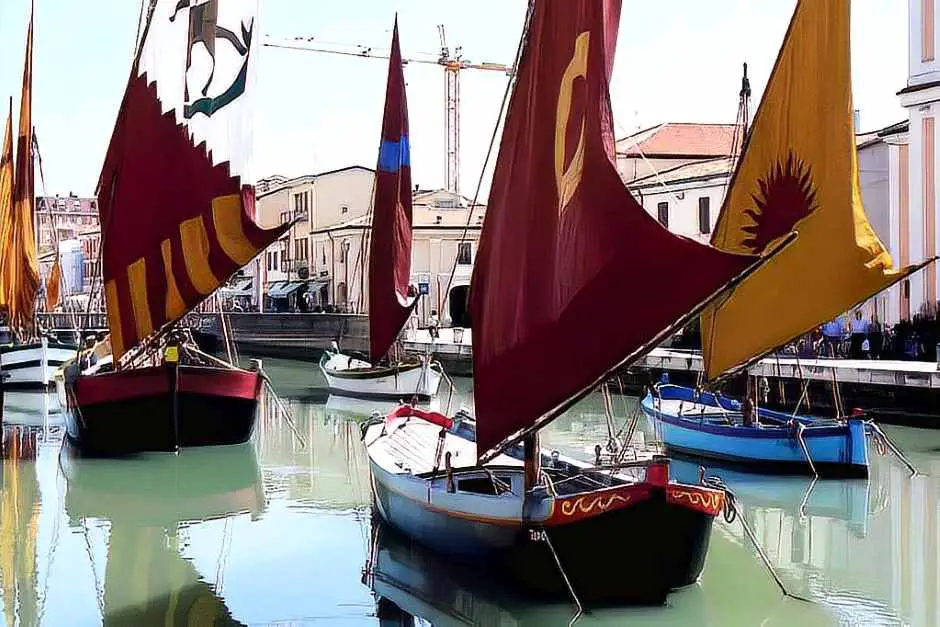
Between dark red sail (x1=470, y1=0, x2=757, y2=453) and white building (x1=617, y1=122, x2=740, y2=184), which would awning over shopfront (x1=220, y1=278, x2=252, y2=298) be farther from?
dark red sail (x1=470, y1=0, x2=757, y2=453)

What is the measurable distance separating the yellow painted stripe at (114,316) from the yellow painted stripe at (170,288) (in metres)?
1.18

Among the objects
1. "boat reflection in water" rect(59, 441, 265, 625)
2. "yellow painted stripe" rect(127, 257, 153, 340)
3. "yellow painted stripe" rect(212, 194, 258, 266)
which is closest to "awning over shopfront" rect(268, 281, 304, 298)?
"boat reflection in water" rect(59, 441, 265, 625)

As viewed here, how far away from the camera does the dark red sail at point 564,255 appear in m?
8.86

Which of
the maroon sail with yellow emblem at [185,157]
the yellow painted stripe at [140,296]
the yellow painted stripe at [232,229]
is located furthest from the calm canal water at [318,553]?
the yellow painted stripe at [232,229]

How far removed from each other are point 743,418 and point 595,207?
10751mm

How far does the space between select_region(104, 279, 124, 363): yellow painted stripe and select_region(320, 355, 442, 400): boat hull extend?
12736mm

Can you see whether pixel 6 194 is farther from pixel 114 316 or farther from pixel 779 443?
pixel 779 443

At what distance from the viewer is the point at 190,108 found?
17.2 m

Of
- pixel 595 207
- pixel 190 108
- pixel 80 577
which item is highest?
pixel 190 108

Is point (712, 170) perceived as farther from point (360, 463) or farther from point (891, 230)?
point (360, 463)

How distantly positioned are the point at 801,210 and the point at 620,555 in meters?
5.84

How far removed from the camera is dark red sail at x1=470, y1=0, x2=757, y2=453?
8859 mm

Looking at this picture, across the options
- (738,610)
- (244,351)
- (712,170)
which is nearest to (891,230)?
(712,170)

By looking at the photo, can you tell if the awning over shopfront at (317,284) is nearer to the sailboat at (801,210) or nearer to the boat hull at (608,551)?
the sailboat at (801,210)
